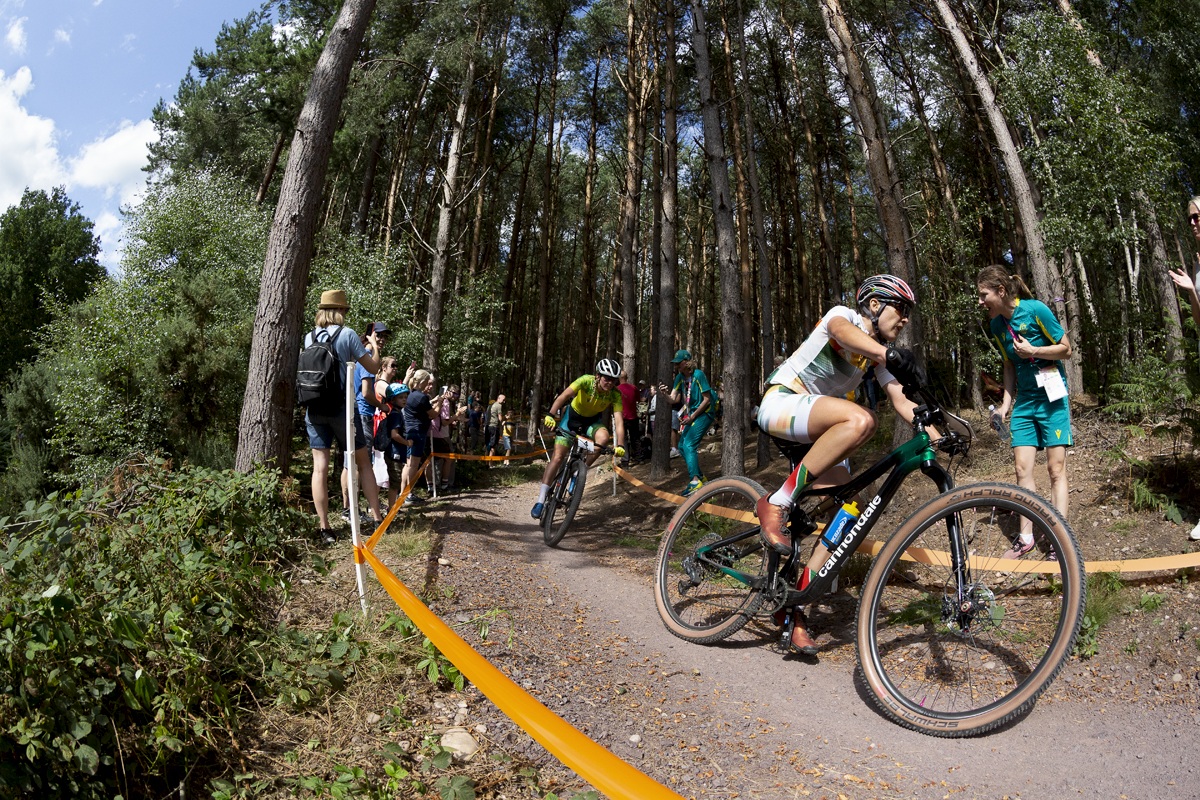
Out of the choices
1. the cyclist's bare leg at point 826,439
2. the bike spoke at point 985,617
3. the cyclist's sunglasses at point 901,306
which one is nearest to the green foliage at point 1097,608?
the bike spoke at point 985,617

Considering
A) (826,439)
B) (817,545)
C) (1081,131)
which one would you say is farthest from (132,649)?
(1081,131)

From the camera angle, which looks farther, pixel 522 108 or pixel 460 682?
pixel 522 108

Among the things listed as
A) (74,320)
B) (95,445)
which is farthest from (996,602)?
(74,320)

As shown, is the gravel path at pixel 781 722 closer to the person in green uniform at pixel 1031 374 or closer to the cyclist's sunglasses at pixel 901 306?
the person in green uniform at pixel 1031 374

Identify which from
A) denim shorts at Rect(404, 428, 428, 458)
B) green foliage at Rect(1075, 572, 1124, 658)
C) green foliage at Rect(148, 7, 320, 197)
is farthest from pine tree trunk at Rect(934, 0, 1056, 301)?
green foliage at Rect(148, 7, 320, 197)

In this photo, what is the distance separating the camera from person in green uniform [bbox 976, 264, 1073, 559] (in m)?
4.30

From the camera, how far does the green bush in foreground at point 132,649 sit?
74.9 inches

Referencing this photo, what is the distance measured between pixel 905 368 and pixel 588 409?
4506 mm

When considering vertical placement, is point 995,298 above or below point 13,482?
above

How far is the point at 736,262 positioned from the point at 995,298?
447 centimetres

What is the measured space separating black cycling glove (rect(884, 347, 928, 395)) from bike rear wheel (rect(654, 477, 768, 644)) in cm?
100

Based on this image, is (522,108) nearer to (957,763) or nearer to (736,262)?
(736,262)

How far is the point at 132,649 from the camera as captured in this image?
7.51ft

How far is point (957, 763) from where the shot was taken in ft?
8.18
